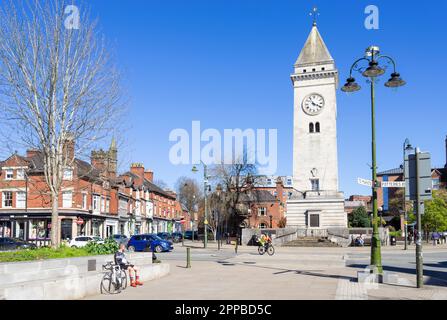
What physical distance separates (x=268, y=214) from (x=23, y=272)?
80.1 metres

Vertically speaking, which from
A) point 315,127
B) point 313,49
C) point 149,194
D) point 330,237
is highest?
point 313,49

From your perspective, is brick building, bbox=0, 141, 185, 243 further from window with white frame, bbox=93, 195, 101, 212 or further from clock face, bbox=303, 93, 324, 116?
clock face, bbox=303, 93, 324, 116

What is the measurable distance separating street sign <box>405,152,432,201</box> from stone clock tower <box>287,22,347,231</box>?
45095 millimetres

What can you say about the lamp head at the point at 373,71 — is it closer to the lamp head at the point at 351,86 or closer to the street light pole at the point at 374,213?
the street light pole at the point at 374,213

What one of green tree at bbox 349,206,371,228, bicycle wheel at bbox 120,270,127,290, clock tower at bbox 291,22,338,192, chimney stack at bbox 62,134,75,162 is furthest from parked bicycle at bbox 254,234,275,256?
green tree at bbox 349,206,371,228

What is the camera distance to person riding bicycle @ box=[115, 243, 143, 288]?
14609mm

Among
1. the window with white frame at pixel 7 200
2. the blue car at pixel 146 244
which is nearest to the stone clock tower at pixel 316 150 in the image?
the blue car at pixel 146 244

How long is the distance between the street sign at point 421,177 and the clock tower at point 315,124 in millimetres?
46868

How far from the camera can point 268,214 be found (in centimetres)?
9181

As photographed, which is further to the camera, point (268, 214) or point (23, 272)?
point (268, 214)

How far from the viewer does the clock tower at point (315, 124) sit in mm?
60969

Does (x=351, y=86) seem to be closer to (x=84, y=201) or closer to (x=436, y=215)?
(x=84, y=201)
